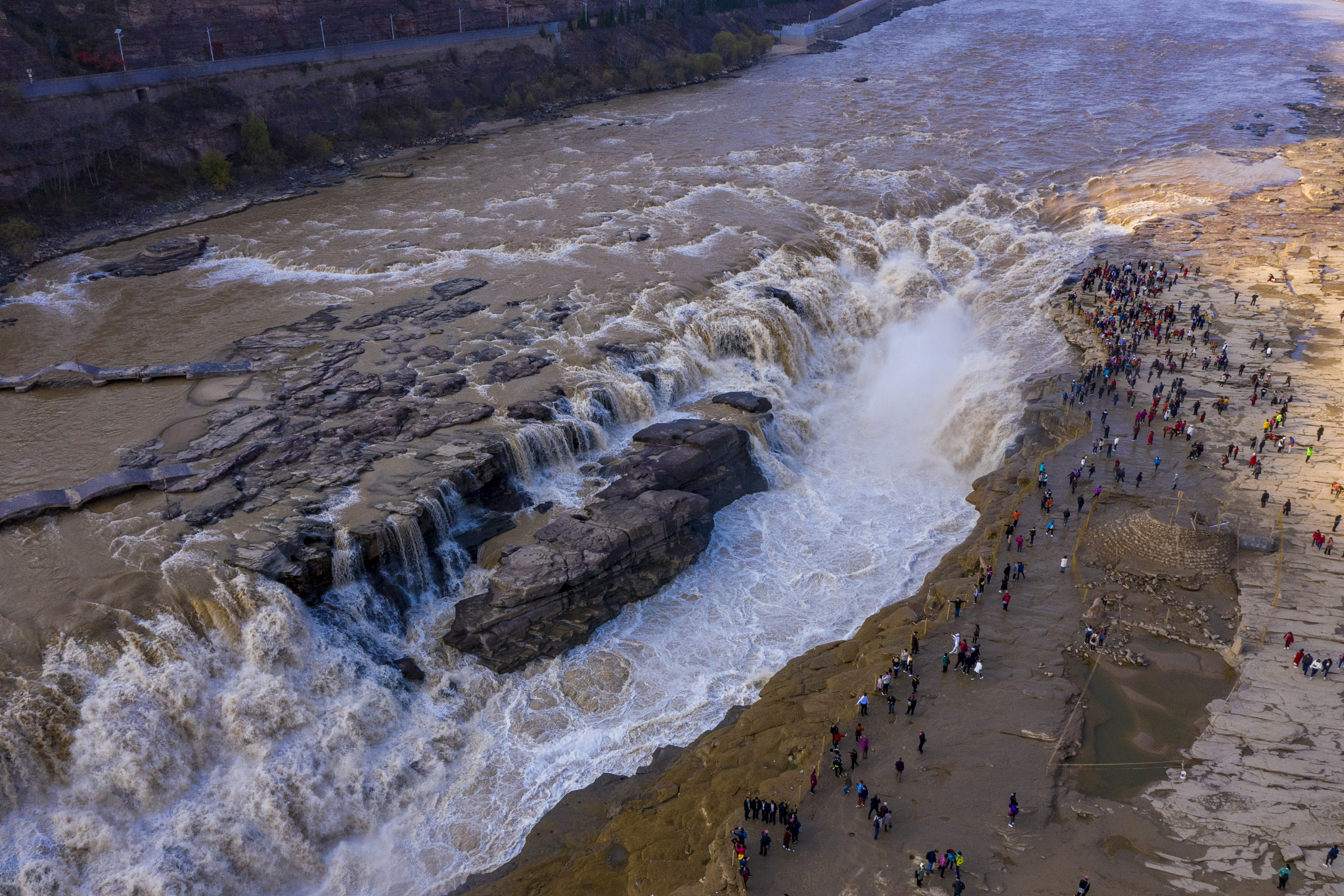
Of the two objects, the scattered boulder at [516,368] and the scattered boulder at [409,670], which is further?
the scattered boulder at [516,368]

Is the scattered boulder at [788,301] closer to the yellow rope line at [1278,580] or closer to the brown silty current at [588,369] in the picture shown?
the brown silty current at [588,369]

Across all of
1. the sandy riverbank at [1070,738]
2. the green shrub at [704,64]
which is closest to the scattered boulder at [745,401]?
the sandy riverbank at [1070,738]

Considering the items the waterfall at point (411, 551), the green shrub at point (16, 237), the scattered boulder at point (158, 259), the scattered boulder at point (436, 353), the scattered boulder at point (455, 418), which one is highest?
the green shrub at point (16, 237)

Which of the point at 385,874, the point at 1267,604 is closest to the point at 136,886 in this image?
the point at 385,874

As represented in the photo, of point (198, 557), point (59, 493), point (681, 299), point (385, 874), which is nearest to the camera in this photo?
point (385, 874)

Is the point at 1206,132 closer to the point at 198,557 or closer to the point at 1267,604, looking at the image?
the point at 1267,604
